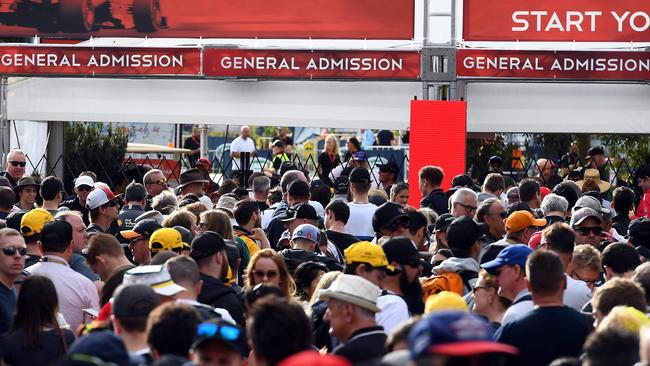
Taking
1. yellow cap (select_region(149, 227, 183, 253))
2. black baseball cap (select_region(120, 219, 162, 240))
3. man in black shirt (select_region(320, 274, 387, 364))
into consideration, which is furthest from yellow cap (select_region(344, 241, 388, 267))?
black baseball cap (select_region(120, 219, 162, 240))

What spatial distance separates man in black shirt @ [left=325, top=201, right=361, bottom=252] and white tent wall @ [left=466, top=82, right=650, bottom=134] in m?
5.84

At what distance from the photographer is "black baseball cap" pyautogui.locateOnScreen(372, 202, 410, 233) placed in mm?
9094

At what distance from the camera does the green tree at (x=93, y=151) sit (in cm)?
1859

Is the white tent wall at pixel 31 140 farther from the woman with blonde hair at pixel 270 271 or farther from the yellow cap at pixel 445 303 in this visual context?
the yellow cap at pixel 445 303

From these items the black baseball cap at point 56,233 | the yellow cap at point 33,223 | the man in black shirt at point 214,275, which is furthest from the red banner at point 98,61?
the man in black shirt at point 214,275

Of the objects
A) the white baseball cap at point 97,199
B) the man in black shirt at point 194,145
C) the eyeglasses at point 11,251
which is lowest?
the eyeglasses at point 11,251

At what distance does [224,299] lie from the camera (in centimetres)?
714

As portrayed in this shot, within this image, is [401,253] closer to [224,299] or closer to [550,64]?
[224,299]

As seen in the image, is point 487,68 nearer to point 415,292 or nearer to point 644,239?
point 644,239

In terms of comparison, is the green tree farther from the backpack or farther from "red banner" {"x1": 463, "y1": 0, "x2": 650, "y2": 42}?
the backpack

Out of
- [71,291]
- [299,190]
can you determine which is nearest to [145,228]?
[71,291]

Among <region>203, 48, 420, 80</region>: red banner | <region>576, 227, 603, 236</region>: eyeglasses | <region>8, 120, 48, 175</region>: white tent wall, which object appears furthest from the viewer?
<region>8, 120, 48, 175</region>: white tent wall

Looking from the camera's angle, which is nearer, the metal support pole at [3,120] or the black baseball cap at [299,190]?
the black baseball cap at [299,190]

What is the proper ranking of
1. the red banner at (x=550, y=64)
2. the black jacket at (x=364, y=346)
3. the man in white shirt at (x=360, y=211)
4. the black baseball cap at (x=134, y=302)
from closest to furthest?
1. the black jacket at (x=364, y=346)
2. the black baseball cap at (x=134, y=302)
3. the man in white shirt at (x=360, y=211)
4. the red banner at (x=550, y=64)
